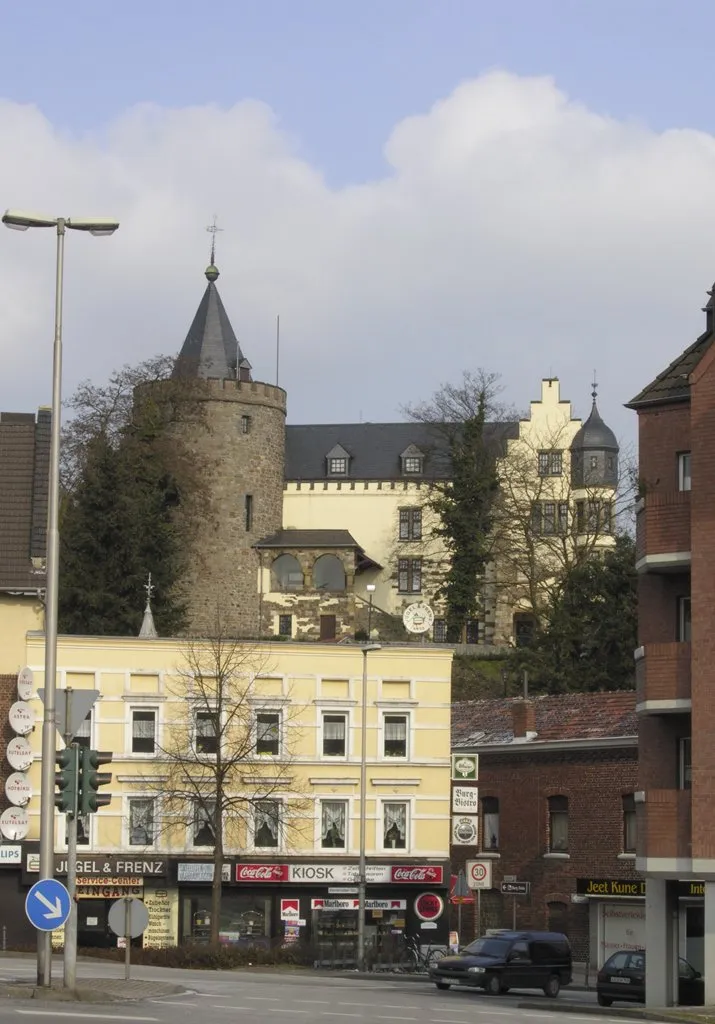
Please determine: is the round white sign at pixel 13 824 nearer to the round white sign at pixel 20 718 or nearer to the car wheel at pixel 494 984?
the round white sign at pixel 20 718

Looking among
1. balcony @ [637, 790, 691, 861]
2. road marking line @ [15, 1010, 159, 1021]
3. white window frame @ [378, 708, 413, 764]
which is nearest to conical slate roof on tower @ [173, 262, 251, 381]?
white window frame @ [378, 708, 413, 764]

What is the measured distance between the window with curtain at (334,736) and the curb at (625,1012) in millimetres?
21489

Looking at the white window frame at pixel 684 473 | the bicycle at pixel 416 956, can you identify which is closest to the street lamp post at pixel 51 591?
the white window frame at pixel 684 473

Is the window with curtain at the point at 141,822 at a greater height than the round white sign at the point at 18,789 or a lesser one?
lesser

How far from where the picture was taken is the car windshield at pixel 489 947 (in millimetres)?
41625

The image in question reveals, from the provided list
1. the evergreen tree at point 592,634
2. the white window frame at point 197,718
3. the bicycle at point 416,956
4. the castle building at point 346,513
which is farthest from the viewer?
the castle building at point 346,513

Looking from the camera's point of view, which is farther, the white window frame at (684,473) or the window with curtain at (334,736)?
the window with curtain at (334,736)

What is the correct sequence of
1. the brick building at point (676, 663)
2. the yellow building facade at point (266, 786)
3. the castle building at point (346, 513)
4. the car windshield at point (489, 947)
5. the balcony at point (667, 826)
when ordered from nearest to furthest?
the brick building at point (676, 663) < the balcony at point (667, 826) < the car windshield at point (489, 947) < the yellow building facade at point (266, 786) < the castle building at point (346, 513)

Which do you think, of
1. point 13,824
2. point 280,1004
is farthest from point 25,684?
point 280,1004

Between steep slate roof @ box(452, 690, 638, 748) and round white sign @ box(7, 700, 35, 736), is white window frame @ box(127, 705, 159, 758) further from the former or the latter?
steep slate roof @ box(452, 690, 638, 748)

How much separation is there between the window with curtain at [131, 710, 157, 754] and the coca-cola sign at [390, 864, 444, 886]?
7.61 meters

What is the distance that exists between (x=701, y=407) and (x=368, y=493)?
86461 mm

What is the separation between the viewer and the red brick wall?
52938 millimetres

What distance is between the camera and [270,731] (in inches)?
2207
